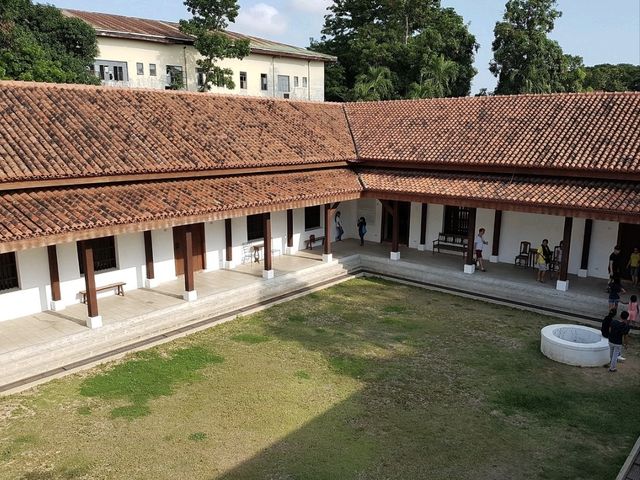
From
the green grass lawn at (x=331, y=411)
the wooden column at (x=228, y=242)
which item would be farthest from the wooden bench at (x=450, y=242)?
the wooden column at (x=228, y=242)

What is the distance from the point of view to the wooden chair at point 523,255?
58.3 ft

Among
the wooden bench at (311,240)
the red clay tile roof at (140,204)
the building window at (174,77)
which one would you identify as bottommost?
the wooden bench at (311,240)

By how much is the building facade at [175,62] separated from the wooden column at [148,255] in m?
22.8

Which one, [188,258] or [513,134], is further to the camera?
[513,134]

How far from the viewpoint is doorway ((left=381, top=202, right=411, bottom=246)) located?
20.9 m

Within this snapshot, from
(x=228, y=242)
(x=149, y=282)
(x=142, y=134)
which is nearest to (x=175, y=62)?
(x=228, y=242)

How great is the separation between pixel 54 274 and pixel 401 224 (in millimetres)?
13012

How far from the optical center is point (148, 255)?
15469mm

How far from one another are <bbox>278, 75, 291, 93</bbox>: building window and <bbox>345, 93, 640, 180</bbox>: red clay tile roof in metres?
22.9

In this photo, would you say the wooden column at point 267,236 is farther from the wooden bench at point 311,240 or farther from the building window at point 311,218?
the building window at point 311,218

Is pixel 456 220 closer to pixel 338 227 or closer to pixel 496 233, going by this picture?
pixel 496 233

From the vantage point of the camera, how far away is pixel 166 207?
13211mm

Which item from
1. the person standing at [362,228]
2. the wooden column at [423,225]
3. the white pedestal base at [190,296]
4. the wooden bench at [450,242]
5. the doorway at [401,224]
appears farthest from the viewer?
the person standing at [362,228]

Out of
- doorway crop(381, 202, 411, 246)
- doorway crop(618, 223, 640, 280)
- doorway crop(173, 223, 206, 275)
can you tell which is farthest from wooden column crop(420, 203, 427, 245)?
doorway crop(173, 223, 206, 275)
